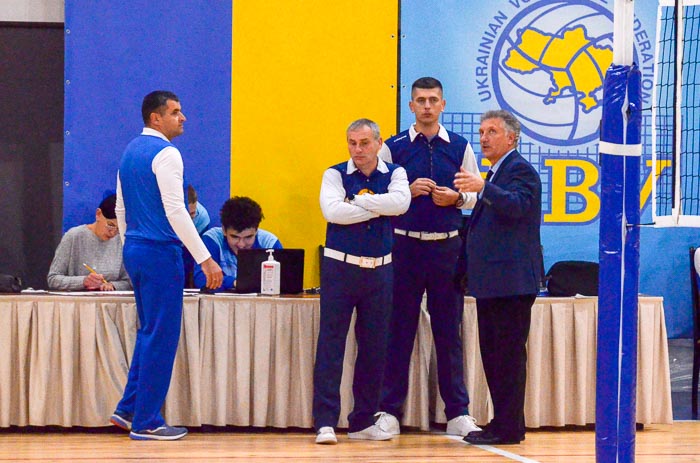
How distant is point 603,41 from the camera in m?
7.56

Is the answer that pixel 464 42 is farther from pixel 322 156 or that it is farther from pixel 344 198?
pixel 344 198

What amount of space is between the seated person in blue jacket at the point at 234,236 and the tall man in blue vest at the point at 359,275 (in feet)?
2.90

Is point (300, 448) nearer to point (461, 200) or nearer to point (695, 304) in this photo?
point (461, 200)

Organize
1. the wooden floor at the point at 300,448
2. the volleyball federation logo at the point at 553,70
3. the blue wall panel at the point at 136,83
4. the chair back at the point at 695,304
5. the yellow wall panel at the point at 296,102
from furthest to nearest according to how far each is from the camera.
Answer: the volleyball federation logo at the point at 553,70
the yellow wall panel at the point at 296,102
the blue wall panel at the point at 136,83
the chair back at the point at 695,304
the wooden floor at the point at 300,448

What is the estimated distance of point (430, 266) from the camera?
5543mm

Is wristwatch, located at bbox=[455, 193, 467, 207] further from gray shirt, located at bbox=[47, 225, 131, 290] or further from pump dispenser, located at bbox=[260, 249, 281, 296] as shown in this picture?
gray shirt, located at bbox=[47, 225, 131, 290]

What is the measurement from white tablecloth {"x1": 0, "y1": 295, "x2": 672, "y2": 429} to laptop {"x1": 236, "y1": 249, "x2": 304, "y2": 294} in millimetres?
141

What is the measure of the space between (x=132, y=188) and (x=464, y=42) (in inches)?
124

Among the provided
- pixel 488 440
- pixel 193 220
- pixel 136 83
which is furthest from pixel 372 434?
pixel 136 83

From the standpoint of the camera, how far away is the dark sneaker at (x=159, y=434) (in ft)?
17.3

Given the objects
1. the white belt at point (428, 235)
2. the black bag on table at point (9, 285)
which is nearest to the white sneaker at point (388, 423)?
the white belt at point (428, 235)

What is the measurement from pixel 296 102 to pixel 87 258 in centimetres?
194

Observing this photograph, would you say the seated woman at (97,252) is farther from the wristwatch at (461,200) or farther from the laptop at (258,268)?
the wristwatch at (461,200)

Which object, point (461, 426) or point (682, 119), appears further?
point (682, 119)
